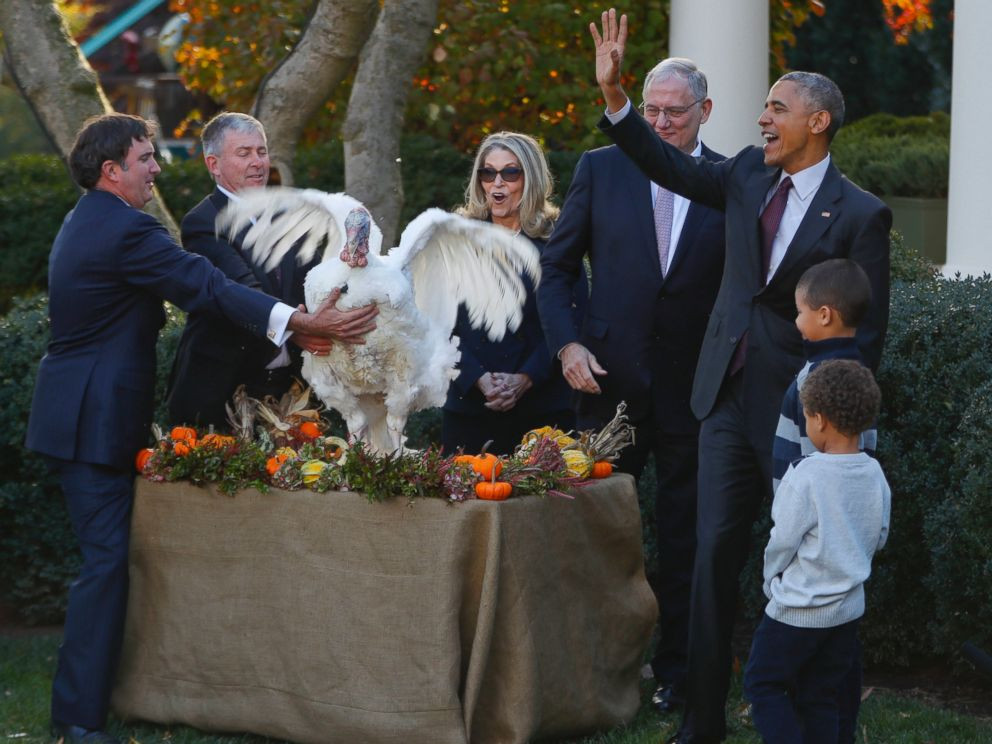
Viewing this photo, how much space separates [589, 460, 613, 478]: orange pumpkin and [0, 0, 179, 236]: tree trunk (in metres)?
3.70

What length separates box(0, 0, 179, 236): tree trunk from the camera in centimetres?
778

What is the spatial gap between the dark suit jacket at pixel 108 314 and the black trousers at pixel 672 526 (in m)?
1.44

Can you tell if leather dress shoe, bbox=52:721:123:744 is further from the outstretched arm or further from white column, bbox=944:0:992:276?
white column, bbox=944:0:992:276

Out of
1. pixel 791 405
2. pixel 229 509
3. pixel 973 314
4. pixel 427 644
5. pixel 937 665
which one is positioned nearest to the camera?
pixel 791 405

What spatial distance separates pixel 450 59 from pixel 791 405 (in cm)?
759

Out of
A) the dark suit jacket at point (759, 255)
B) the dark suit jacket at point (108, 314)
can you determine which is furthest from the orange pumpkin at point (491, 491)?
the dark suit jacket at point (108, 314)

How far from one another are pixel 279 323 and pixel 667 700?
75.7 inches

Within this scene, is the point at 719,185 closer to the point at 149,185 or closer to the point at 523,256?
the point at 523,256

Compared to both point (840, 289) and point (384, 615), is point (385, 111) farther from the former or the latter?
point (840, 289)

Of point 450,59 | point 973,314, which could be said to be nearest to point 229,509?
point 973,314

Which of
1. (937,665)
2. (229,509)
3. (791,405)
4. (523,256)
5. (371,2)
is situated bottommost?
(937,665)

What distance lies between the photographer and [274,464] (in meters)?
4.87

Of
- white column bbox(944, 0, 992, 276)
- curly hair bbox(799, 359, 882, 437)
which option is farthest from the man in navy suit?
white column bbox(944, 0, 992, 276)

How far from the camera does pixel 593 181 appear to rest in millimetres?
5234
